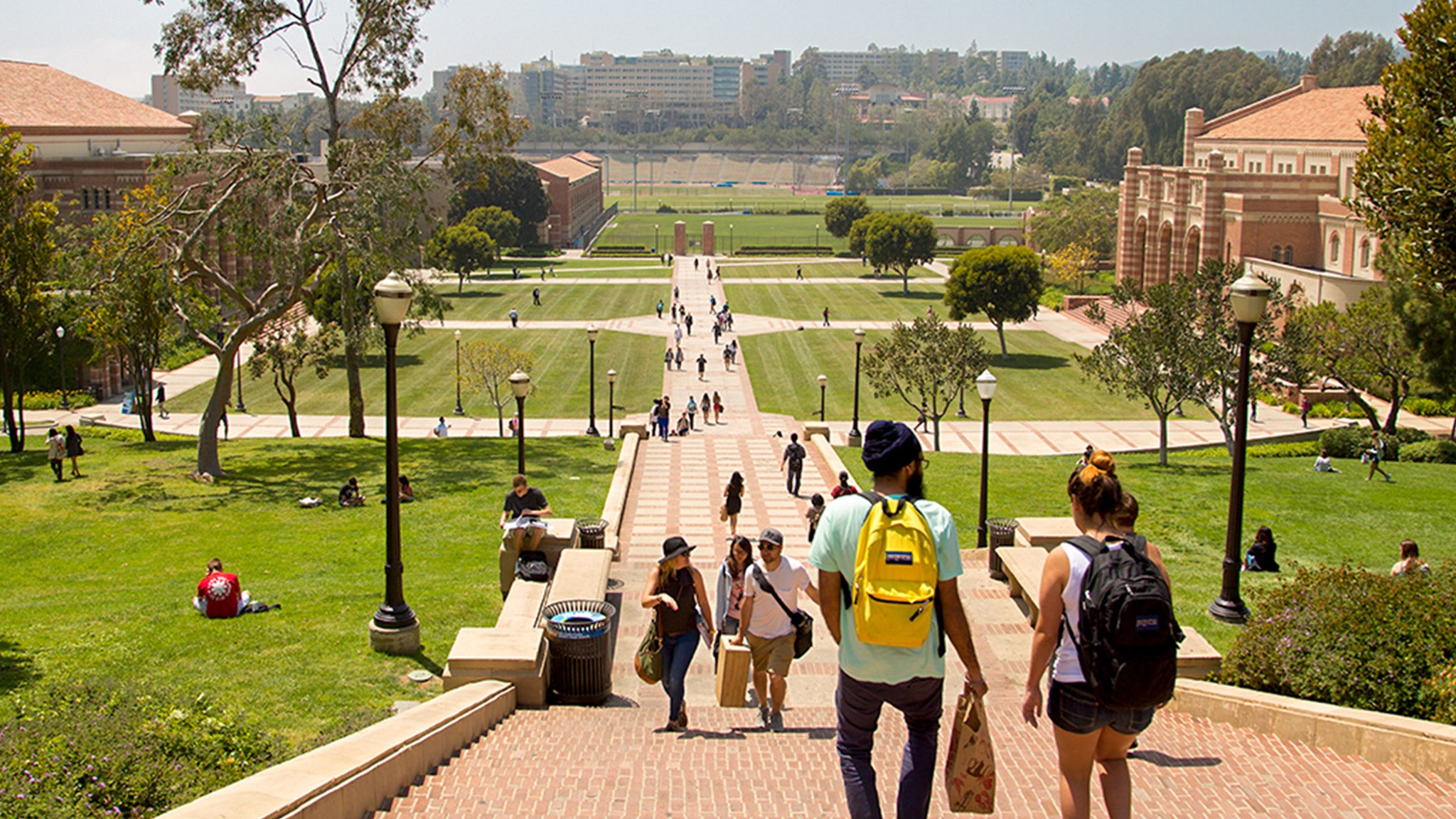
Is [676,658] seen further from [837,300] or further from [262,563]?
[837,300]

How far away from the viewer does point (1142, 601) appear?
516cm

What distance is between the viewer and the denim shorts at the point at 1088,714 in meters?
5.51

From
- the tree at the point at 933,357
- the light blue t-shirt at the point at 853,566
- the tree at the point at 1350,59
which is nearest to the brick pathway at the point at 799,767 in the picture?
the light blue t-shirt at the point at 853,566

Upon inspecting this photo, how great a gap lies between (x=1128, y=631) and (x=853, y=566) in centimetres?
113

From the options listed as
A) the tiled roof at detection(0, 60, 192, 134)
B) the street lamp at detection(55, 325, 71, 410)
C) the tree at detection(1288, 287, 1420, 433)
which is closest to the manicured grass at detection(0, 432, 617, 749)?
the street lamp at detection(55, 325, 71, 410)

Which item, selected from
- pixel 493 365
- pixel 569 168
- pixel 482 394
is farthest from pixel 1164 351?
pixel 569 168

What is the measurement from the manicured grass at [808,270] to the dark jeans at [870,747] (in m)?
80.3

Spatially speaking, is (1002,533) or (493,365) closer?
(1002,533)

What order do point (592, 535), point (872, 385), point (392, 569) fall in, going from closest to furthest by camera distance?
point (392, 569)
point (592, 535)
point (872, 385)

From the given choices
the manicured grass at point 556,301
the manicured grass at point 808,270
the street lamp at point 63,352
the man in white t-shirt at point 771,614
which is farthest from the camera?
the manicured grass at point 808,270

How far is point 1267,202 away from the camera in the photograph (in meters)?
56.8

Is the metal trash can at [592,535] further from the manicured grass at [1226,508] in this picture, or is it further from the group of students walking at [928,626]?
the group of students walking at [928,626]

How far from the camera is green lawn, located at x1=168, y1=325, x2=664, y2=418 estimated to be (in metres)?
43.8

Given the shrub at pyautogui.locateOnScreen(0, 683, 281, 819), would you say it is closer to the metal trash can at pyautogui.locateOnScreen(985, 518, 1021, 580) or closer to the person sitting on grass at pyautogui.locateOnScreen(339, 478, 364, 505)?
the metal trash can at pyautogui.locateOnScreen(985, 518, 1021, 580)
